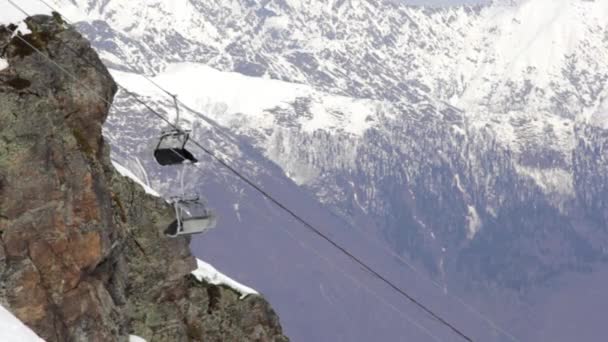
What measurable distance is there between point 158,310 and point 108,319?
5571 mm

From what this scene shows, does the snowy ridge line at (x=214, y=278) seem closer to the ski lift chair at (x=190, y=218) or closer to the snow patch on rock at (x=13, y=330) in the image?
the ski lift chair at (x=190, y=218)

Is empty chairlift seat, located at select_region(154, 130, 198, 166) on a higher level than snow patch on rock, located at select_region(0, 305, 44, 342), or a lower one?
higher

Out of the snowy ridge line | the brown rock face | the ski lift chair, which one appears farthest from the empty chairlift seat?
the snowy ridge line

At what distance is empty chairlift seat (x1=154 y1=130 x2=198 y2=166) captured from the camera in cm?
3794

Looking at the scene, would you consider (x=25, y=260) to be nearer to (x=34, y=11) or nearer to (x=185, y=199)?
(x=185, y=199)

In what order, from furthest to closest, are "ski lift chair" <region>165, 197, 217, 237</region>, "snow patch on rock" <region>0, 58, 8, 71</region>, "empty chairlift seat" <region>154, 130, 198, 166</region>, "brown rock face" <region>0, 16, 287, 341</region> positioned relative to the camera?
"ski lift chair" <region>165, 197, 217, 237</region>
"snow patch on rock" <region>0, 58, 8, 71</region>
"brown rock face" <region>0, 16, 287, 341</region>
"empty chairlift seat" <region>154, 130, 198, 166</region>

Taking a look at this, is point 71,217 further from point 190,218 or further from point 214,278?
point 214,278

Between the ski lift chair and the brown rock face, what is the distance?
119 inches

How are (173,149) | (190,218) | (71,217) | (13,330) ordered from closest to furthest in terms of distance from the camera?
(13,330), (173,149), (71,217), (190,218)

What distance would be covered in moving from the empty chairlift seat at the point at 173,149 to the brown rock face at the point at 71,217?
13.2ft

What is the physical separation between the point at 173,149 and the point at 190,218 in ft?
12.0

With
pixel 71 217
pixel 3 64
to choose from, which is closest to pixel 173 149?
pixel 71 217

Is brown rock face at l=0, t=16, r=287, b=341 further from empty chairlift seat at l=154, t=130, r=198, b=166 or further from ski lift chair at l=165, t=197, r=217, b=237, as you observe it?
empty chairlift seat at l=154, t=130, r=198, b=166

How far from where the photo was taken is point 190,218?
40844mm
